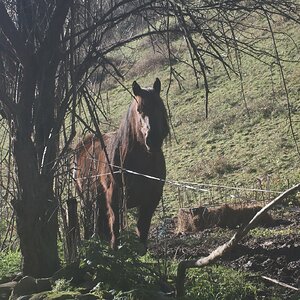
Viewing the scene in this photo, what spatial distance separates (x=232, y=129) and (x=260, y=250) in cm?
1300

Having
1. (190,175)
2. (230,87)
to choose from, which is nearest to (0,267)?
(190,175)

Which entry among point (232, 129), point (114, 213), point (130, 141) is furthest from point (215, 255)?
point (232, 129)

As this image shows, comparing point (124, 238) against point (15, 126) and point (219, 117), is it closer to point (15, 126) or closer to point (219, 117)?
point (15, 126)

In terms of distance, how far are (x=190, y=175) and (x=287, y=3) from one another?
1122 cm

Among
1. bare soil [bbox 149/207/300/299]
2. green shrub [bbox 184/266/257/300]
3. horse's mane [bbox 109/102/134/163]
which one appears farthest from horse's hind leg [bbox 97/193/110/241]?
green shrub [bbox 184/266/257/300]

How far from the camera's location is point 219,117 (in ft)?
66.8

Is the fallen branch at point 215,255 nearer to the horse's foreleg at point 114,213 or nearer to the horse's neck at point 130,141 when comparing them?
the horse's foreleg at point 114,213

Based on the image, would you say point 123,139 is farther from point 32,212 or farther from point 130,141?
point 32,212

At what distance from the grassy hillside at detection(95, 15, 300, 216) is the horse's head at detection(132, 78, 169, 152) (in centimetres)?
431

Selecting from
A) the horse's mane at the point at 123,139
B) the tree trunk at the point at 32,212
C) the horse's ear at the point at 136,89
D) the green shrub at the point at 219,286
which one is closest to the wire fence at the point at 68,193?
the tree trunk at the point at 32,212

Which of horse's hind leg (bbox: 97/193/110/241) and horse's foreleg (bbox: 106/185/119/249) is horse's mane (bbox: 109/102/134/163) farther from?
horse's hind leg (bbox: 97/193/110/241)

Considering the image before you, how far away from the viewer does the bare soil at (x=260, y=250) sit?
16.8 ft

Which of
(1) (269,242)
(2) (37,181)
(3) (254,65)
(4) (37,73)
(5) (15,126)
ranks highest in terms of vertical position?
(3) (254,65)

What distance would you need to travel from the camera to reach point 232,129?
62.9 feet
